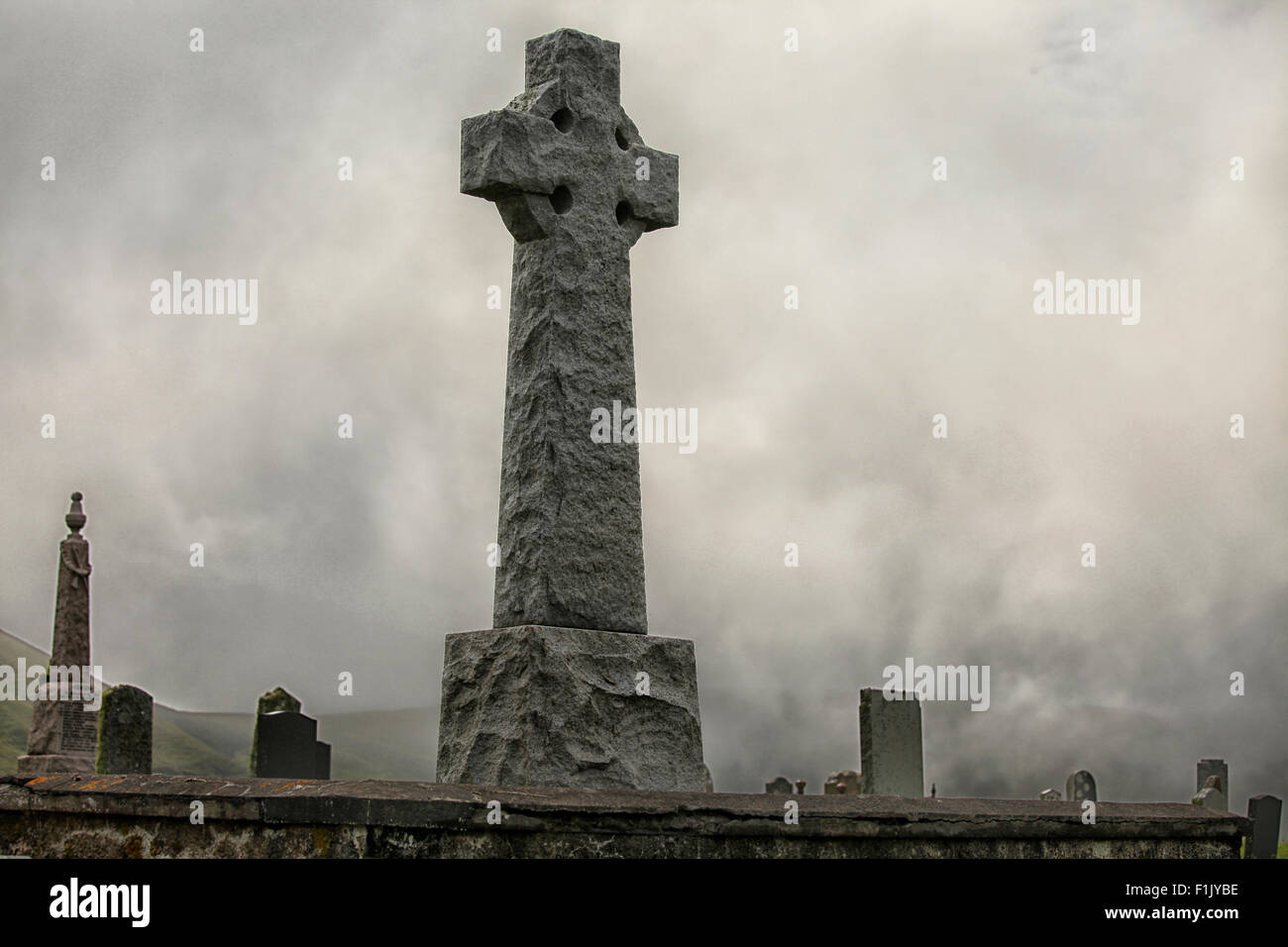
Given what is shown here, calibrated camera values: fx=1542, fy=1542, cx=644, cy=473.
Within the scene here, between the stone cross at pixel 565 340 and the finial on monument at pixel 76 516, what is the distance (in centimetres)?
972

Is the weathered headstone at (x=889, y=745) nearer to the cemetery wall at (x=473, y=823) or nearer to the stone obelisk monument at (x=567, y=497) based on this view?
the stone obelisk monument at (x=567, y=497)

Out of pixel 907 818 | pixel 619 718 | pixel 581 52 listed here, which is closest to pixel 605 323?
pixel 581 52

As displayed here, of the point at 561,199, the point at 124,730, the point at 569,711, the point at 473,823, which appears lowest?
the point at 473,823

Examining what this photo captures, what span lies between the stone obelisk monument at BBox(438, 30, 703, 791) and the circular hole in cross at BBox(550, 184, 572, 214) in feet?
0.04

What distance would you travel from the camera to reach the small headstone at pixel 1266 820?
45.2 ft

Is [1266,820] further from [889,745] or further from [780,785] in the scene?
[780,785]

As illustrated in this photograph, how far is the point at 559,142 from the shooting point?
7418 millimetres

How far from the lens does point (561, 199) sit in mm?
7465

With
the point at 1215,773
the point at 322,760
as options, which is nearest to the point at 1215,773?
the point at 1215,773

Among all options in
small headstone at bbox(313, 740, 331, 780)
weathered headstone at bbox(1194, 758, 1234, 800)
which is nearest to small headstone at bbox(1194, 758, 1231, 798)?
weathered headstone at bbox(1194, 758, 1234, 800)

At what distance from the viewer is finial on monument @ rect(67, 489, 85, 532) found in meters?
15.6

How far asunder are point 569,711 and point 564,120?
289 centimetres

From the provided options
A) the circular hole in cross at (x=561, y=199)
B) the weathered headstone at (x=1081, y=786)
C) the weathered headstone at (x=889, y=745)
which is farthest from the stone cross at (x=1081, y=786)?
the circular hole in cross at (x=561, y=199)
